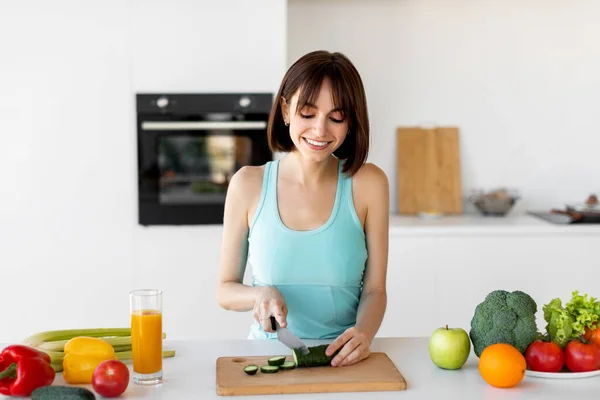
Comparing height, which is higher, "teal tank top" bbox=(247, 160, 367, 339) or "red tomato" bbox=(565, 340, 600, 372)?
"teal tank top" bbox=(247, 160, 367, 339)

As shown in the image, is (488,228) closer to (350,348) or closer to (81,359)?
(350,348)

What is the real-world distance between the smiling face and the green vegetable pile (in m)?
0.62

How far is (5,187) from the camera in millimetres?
3486

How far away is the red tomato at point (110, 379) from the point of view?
1.50 m

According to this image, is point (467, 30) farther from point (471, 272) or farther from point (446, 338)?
point (446, 338)

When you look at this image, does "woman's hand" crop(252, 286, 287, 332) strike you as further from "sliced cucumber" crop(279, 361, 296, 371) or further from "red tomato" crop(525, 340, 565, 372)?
"red tomato" crop(525, 340, 565, 372)

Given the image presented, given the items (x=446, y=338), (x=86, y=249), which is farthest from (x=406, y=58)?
(x=446, y=338)

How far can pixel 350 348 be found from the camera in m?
1.71

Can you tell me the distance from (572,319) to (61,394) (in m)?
1.04

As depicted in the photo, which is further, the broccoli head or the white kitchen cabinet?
the white kitchen cabinet

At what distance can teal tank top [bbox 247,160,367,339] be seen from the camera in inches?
79.6

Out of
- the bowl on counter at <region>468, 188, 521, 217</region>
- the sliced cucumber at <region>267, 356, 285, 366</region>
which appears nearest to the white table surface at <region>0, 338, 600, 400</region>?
the sliced cucumber at <region>267, 356, 285, 366</region>

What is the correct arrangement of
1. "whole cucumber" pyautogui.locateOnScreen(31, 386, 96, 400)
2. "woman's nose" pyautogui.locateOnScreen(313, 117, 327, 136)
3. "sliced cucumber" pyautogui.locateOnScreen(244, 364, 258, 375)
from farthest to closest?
"woman's nose" pyautogui.locateOnScreen(313, 117, 327, 136) < "sliced cucumber" pyautogui.locateOnScreen(244, 364, 258, 375) < "whole cucumber" pyautogui.locateOnScreen(31, 386, 96, 400)

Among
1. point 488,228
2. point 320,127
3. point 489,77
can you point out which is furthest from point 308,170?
point 489,77
